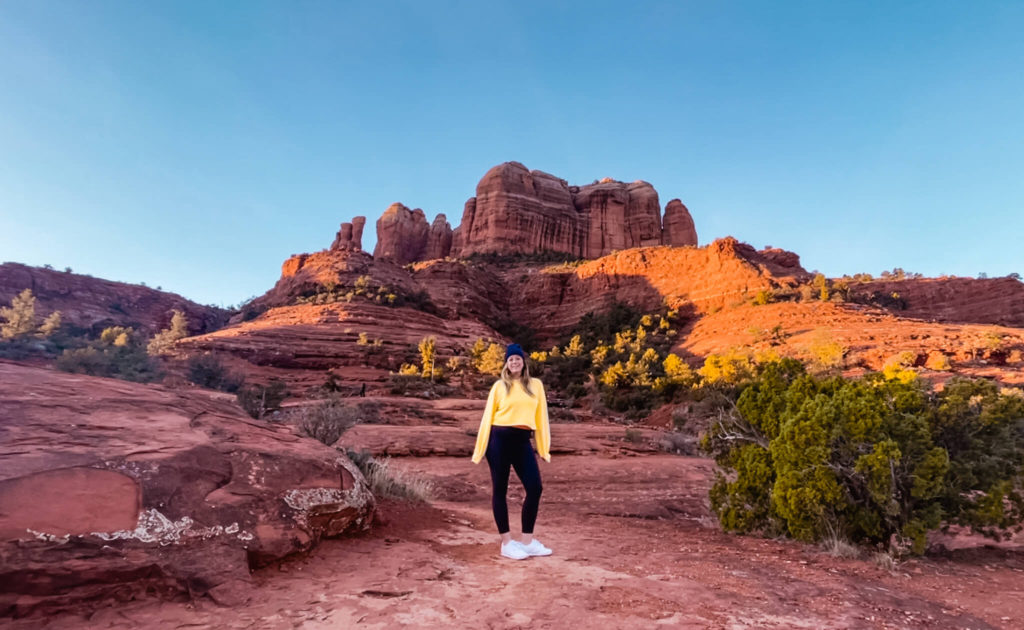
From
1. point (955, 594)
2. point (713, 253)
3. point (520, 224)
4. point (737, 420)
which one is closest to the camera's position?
point (955, 594)

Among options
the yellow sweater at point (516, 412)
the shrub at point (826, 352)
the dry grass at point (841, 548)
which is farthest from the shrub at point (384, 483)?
A: the shrub at point (826, 352)

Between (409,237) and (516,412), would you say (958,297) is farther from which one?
(409,237)

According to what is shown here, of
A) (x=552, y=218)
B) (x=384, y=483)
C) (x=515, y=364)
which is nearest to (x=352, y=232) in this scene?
(x=552, y=218)

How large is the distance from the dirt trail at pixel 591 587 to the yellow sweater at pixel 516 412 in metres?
0.90

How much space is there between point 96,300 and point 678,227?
243 ft

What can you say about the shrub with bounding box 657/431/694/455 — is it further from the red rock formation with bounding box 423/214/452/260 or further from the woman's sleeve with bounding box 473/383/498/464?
the red rock formation with bounding box 423/214/452/260

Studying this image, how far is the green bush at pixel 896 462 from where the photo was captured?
4387 mm

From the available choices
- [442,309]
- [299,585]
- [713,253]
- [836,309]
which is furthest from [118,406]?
[713,253]

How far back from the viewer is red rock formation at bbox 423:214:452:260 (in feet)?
264

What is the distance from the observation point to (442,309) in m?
47.2

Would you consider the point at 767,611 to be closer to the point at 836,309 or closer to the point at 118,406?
the point at 118,406

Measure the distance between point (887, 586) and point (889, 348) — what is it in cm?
2664

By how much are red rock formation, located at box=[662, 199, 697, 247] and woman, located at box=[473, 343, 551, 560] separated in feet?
250

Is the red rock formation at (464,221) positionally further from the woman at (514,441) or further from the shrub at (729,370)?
the woman at (514,441)
